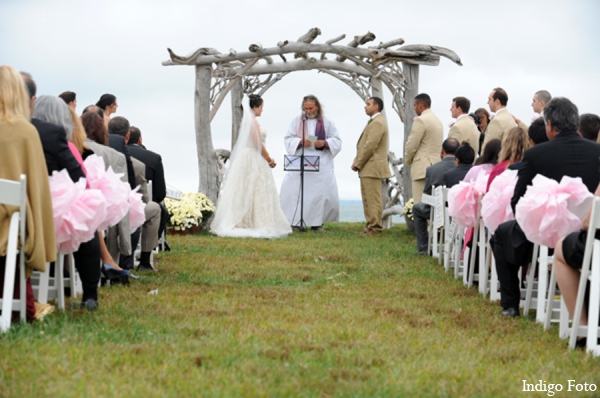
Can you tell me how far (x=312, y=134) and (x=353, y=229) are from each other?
216cm

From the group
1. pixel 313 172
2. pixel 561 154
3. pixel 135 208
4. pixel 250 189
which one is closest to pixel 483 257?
pixel 561 154

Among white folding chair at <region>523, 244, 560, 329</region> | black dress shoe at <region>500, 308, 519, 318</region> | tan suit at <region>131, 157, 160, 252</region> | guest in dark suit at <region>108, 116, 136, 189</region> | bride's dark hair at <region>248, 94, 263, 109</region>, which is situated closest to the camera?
white folding chair at <region>523, 244, 560, 329</region>

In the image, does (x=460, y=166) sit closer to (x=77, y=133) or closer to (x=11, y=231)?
(x=77, y=133)

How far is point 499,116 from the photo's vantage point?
39.8ft

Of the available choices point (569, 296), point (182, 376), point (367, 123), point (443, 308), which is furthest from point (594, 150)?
point (367, 123)

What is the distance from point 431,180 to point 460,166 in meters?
1.30

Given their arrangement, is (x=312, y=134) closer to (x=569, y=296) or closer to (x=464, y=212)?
(x=464, y=212)

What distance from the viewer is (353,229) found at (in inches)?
693

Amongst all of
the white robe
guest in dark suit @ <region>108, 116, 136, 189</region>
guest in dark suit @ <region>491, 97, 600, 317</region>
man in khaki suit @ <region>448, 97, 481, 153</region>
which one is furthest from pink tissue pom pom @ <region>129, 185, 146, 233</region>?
the white robe

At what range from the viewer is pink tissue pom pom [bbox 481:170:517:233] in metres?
7.15

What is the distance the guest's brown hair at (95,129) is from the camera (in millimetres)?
8156

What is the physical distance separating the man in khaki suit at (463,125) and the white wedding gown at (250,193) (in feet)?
11.2

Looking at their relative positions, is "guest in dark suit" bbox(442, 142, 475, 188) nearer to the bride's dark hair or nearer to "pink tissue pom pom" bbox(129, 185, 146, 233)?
"pink tissue pom pom" bbox(129, 185, 146, 233)

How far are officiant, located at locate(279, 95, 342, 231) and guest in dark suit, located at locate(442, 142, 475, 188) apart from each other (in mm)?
6212
